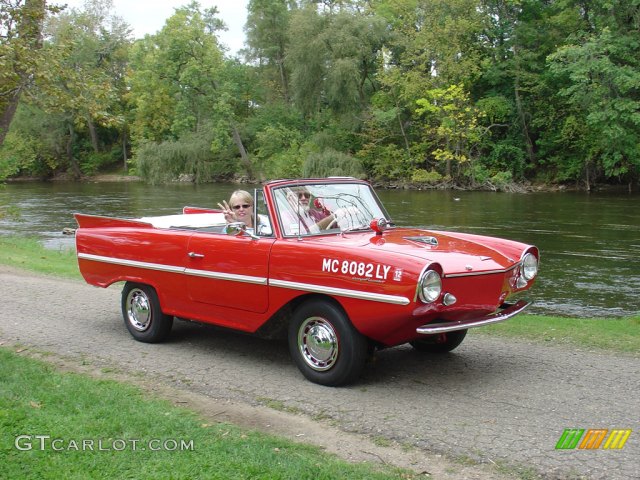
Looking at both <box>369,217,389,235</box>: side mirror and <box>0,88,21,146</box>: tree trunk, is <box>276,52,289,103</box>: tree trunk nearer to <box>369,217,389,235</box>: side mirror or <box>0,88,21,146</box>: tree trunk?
<box>0,88,21,146</box>: tree trunk

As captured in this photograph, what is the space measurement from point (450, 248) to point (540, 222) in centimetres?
2132

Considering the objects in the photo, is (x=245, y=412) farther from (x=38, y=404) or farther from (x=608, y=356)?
(x=608, y=356)

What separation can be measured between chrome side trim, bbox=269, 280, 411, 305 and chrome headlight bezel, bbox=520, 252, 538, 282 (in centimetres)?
163

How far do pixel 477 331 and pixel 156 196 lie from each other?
117 feet

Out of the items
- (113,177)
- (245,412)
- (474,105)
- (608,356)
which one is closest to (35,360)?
(245,412)

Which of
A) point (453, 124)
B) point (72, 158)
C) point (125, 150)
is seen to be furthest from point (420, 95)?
point (72, 158)

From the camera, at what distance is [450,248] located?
631 centimetres

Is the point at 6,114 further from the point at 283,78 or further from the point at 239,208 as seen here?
the point at 283,78

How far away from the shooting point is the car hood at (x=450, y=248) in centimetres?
582

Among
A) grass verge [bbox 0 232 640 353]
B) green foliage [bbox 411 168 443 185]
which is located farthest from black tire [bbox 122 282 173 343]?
green foliage [bbox 411 168 443 185]

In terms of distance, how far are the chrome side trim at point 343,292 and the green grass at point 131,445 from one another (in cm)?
137

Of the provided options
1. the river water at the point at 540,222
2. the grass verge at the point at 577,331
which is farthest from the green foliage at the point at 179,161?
the grass verge at the point at 577,331

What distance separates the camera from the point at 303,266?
612 cm

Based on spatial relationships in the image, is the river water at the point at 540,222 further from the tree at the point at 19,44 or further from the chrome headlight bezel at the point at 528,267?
the tree at the point at 19,44
